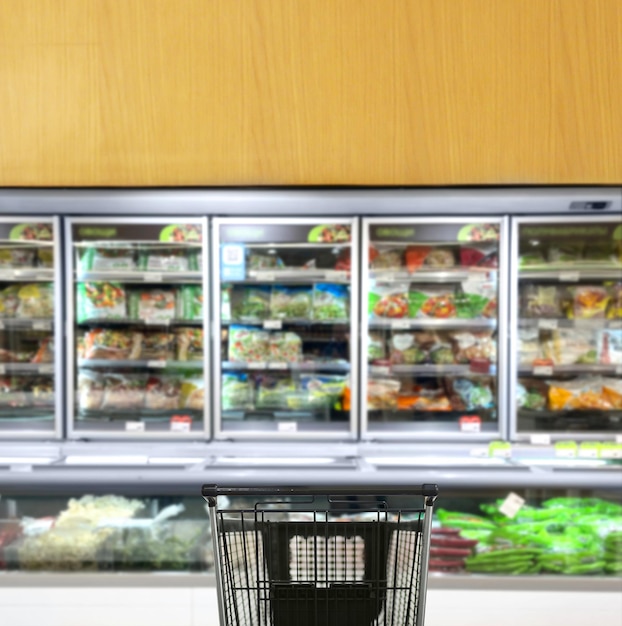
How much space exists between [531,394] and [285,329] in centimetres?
144

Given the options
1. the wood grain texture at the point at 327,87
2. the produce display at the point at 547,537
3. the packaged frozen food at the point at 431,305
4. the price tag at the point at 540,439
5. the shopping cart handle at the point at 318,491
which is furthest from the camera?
the packaged frozen food at the point at 431,305

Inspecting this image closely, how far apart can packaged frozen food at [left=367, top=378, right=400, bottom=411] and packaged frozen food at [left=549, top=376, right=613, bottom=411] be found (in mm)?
862

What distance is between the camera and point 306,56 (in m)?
1.68

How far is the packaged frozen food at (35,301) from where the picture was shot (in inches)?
126

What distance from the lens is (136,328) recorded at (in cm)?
334

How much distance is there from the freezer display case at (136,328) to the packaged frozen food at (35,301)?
0.20 metres

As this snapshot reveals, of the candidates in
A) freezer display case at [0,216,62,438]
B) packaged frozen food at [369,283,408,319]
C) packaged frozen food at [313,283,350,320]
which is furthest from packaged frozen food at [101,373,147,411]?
packaged frozen food at [369,283,408,319]

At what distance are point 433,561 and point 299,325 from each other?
4.97ft

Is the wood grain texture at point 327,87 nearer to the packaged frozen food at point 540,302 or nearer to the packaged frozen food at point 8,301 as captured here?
the packaged frozen food at point 540,302

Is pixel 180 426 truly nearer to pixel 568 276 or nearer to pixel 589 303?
pixel 568 276

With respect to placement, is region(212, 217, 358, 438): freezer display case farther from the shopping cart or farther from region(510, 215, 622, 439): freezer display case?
the shopping cart

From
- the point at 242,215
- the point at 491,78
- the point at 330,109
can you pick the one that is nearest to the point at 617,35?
the point at 491,78

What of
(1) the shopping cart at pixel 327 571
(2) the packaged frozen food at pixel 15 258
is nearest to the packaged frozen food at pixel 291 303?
(2) the packaged frozen food at pixel 15 258


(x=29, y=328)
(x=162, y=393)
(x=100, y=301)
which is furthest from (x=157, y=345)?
(x=29, y=328)
